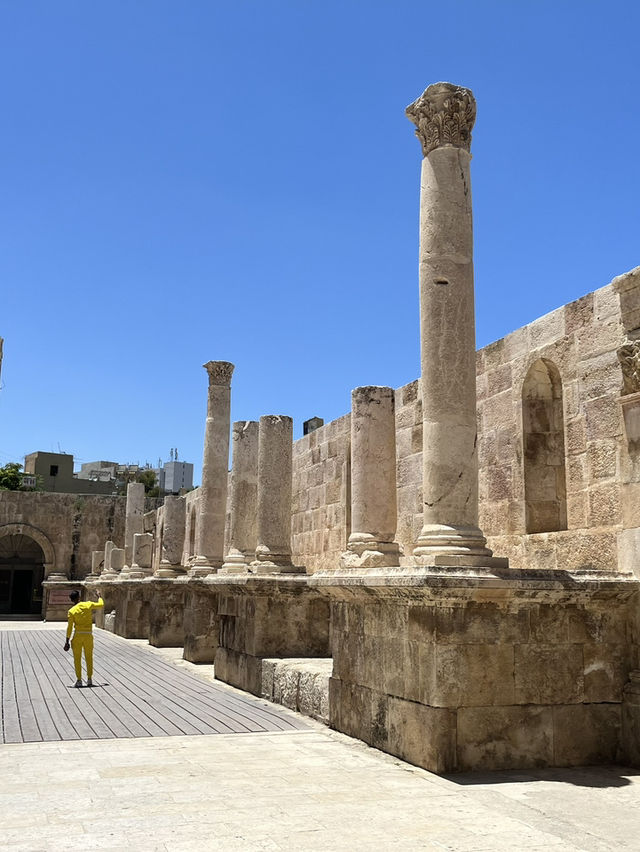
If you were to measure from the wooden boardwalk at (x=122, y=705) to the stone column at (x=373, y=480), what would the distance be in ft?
5.75

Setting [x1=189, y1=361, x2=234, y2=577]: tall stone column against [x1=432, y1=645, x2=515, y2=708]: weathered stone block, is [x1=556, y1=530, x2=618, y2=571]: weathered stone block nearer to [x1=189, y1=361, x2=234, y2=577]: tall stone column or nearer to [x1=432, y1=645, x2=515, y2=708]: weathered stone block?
[x1=432, y1=645, x2=515, y2=708]: weathered stone block

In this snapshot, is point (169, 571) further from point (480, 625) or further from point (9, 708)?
point (480, 625)

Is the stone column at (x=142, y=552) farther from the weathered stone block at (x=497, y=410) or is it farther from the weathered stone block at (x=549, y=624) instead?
the weathered stone block at (x=549, y=624)

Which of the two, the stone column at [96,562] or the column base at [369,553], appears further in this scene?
the stone column at [96,562]

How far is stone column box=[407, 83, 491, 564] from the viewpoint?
6688 mm

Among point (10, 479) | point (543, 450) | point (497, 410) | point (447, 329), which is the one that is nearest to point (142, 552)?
point (497, 410)

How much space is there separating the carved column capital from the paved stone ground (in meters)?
2.79

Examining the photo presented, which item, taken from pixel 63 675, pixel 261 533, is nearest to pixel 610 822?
pixel 261 533

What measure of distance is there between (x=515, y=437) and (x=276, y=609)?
3580 millimetres

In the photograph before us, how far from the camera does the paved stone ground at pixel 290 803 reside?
4453 mm

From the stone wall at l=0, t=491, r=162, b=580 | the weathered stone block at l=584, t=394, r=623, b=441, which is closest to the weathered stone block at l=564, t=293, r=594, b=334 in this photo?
the weathered stone block at l=584, t=394, r=623, b=441

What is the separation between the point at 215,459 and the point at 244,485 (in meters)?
2.80

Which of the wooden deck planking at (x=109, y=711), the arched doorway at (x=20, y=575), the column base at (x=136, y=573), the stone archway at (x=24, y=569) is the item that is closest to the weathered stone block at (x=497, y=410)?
the wooden deck planking at (x=109, y=711)

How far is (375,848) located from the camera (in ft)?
14.2
